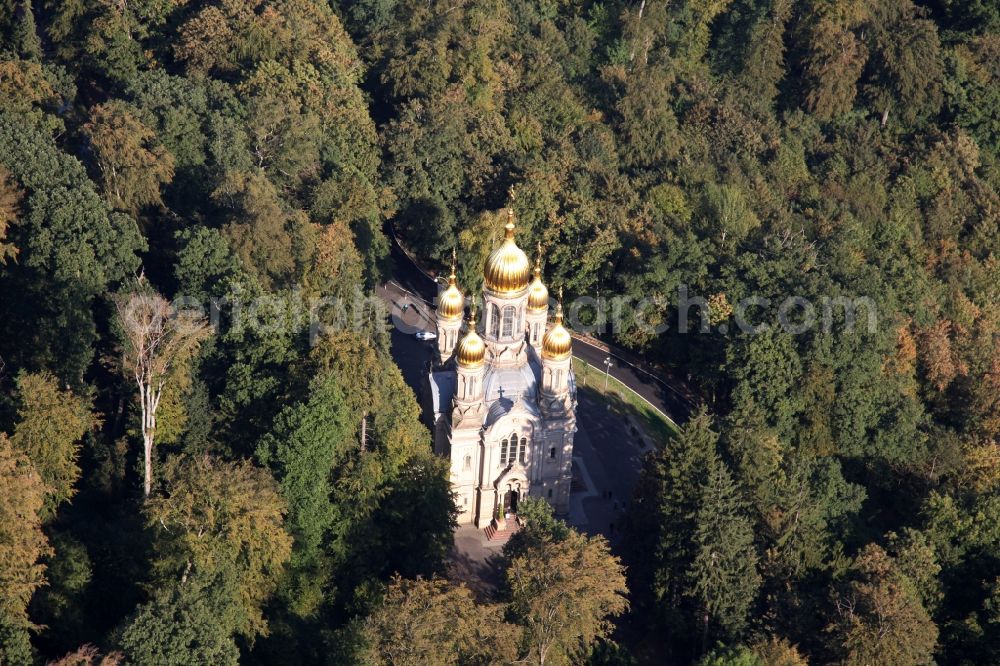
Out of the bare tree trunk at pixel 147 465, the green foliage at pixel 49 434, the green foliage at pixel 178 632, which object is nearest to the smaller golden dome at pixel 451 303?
the bare tree trunk at pixel 147 465

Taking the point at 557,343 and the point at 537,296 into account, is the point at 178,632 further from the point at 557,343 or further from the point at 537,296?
the point at 537,296

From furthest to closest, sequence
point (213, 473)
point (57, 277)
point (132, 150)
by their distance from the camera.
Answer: point (132, 150) → point (57, 277) → point (213, 473)

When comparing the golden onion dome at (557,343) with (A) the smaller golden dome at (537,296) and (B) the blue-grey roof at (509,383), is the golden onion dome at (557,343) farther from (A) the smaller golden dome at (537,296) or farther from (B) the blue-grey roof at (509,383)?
(A) the smaller golden dome at (537,296)

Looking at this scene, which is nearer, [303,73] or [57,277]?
[57,277]

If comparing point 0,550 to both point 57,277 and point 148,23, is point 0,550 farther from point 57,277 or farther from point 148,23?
point 148,23

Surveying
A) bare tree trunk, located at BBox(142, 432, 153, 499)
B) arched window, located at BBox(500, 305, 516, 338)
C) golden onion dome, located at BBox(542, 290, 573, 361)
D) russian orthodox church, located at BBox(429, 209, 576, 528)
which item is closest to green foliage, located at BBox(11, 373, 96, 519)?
bare tree trunk, located at BBox(142, 432, 153, 499)

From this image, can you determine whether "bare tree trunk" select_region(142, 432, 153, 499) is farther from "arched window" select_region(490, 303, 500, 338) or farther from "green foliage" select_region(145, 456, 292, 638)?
"arched window" select_region(490, 303, 500, 338)

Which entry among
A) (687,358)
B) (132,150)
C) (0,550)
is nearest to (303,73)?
(132,150)
